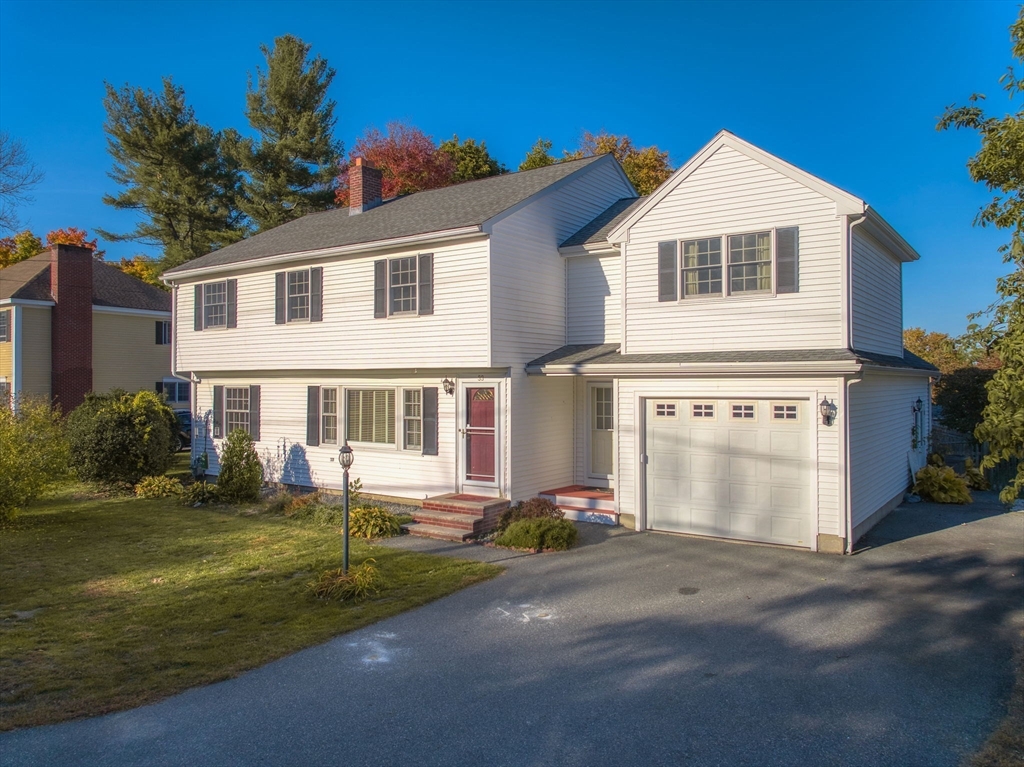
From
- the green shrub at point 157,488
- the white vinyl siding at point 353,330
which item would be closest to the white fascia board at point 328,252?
the white vinyl siding at point 353,330

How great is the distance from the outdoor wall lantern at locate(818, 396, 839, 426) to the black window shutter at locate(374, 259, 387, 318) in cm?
879

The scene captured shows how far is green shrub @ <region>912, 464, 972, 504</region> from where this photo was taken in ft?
50.4

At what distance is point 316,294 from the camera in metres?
16.4

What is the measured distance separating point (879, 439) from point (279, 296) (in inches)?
→ 526

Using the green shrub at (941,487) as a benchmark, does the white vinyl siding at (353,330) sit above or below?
above

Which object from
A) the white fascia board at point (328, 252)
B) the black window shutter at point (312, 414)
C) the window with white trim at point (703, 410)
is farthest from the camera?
the black window shutter at point (312, 414)

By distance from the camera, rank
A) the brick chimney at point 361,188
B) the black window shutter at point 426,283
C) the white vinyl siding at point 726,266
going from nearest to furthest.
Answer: the white vinyl siding at point 726,266 → the black window shutter at point 426,283 → the brick chimney at point 361,188

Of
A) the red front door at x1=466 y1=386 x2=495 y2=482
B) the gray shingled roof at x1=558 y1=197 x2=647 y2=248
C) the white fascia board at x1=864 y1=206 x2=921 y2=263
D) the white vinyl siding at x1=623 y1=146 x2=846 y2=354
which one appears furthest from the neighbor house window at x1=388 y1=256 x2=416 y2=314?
the white fascia board at x1=864 y1=206 x2=921 y2=263

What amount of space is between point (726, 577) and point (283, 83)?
36.3 metres

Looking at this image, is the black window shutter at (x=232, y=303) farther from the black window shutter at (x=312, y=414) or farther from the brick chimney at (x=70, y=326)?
the brick chimney at (x=70, y=326)

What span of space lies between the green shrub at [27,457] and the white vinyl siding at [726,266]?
11.5 m

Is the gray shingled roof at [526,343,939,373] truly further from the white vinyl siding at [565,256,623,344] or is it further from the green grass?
the green grass

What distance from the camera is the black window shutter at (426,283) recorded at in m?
14.5

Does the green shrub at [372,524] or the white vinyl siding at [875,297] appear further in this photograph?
the green shrub at [372,524]
